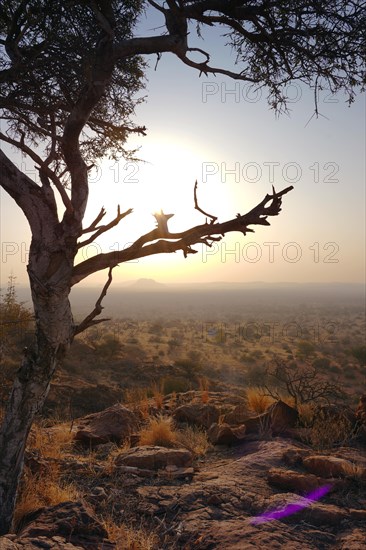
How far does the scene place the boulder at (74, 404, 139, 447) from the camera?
324 inches

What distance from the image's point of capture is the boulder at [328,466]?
249 inches

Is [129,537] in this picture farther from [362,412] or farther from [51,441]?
[362,412]

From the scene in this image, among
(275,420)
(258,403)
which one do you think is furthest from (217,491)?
(258,403)

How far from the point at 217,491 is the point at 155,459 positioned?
4.19ft

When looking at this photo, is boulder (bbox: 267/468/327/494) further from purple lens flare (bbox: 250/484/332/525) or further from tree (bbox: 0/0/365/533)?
tree (bbox: 0/0/365/533)

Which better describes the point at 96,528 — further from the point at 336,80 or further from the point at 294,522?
the point at 336,80

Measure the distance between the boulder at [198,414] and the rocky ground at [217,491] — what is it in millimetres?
573

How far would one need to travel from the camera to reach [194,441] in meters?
8.21

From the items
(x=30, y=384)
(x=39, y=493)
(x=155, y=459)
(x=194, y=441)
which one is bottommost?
(x=194, y=441)

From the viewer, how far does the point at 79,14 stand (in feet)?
19.3

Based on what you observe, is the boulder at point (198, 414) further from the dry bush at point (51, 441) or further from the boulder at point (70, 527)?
the boulder at point (70, 527)

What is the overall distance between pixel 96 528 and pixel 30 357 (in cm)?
178

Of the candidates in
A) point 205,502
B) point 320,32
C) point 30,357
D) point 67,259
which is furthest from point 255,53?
point 205,502

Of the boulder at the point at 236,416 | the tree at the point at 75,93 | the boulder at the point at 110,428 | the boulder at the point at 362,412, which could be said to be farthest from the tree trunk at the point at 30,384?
the boulder at the point at 362,412
